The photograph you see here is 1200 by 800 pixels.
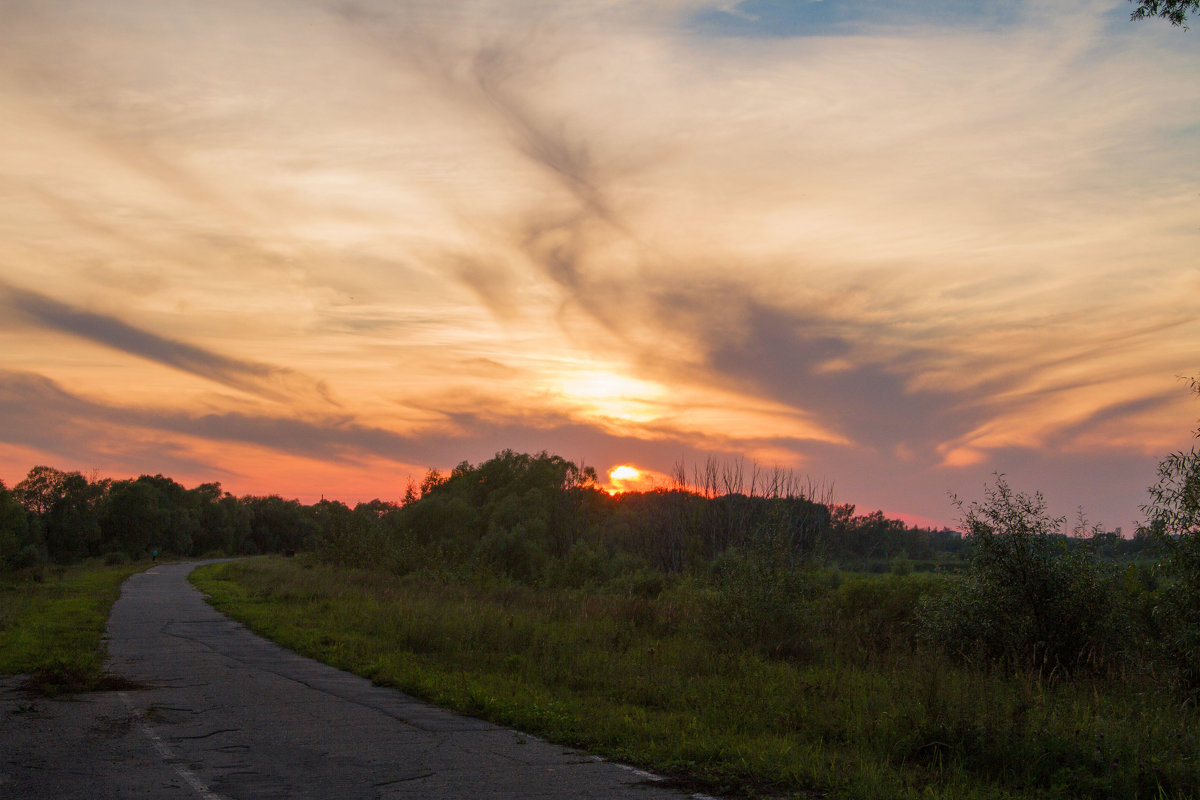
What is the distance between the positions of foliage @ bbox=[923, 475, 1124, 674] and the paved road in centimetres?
1118

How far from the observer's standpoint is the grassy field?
7.78m

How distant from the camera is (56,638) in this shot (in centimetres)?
1725

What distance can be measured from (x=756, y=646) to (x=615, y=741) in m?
8.10

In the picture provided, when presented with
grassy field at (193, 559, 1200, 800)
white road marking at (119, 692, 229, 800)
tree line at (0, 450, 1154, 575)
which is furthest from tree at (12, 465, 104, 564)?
white road marking at (119, 692, 229, 800)

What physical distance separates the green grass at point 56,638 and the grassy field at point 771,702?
3.81 m

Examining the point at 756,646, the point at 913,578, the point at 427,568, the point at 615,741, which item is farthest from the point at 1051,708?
the point at 427,568

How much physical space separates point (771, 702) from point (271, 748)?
629cm

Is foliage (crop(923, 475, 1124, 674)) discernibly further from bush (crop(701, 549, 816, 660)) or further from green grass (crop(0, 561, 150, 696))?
green grass (crop(0, 561, 150, 696))

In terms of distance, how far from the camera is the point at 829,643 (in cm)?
1755

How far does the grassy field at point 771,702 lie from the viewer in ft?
25.5

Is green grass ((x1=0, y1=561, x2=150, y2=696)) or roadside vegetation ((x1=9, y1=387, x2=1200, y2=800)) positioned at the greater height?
roadside vegetation ((x1=9, y1=387, x2=1200, y2=800))

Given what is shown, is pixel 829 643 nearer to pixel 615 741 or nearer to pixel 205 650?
pixel 615 741

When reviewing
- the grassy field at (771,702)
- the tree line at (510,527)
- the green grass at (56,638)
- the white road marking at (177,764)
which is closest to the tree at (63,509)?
the tree line at (510,527)

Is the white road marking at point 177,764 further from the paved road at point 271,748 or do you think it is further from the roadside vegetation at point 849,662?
the roadside vegetation at point 849,662
